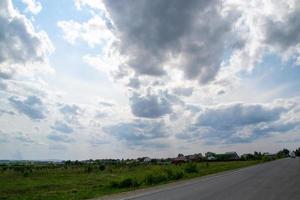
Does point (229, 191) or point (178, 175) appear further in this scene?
point (178, 175)

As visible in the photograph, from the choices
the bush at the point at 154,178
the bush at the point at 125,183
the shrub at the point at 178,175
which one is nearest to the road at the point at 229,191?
the bush at the point at 125,183

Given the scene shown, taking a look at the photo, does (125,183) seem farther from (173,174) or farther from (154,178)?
(173,174)

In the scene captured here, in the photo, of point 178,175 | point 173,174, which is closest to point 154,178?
point 173,174

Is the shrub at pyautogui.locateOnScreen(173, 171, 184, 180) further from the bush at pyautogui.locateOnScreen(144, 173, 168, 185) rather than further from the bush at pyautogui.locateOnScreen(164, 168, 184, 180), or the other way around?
the bush at pyautogui.locateOnScreen(144, 173, 168, 185)

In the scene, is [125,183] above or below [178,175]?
below

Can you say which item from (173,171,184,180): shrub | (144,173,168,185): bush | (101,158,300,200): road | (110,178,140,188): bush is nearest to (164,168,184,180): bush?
(173,171,184,180): shrub

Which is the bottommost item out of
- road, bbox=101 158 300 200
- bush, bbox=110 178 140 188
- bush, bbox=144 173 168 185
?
road, bbox=101 158 300 200

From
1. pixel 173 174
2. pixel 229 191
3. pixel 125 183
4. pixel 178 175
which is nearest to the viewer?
pixel 229 191

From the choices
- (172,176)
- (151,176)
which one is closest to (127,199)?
(151,176)

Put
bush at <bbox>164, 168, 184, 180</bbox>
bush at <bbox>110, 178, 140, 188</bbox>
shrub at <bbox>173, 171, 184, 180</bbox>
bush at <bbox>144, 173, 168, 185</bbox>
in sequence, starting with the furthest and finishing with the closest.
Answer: shrub at <bbox>173, 171, 184, 180</bbox>, bush at <bbox>164, 168, 184, 180</bbox>, bush at <bbox>144, 173, 168, 185</bbox>, bush at <bbox>110, 178, 140, 188</bbox>

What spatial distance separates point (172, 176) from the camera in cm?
3612

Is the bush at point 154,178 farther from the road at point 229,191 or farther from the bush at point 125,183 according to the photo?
the road at point 229,191

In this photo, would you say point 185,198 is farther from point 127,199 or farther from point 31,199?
point 31,199

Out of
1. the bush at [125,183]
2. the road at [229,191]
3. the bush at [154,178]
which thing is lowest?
the road at [229,191]
